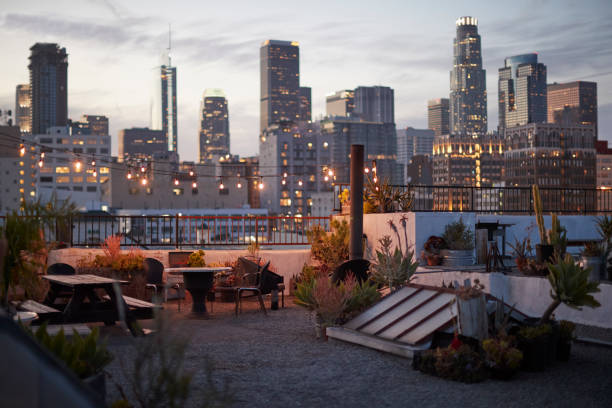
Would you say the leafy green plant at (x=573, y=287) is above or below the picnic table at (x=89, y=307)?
above

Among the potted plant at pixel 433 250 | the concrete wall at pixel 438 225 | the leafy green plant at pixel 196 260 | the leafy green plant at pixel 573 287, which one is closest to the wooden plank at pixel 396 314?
the leafy green plant at pixel 573 287

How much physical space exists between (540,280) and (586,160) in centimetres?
14260

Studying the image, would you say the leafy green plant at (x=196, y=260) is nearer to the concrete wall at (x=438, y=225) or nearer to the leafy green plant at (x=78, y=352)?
the concrete wall at (x=438, y=225)

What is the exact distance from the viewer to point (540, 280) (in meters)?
9.80

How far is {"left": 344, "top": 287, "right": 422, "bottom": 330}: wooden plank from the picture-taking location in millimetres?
8430

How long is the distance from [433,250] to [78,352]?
8.57 meters

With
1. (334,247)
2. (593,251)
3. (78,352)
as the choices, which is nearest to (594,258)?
(593,251)

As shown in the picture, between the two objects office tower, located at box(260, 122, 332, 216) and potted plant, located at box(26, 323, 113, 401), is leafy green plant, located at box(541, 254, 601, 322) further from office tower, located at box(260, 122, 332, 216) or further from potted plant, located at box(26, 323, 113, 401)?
office tower, located at box(260, 122, 332, 216)

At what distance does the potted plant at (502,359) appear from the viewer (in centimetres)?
632

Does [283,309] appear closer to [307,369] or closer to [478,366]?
[307,369]

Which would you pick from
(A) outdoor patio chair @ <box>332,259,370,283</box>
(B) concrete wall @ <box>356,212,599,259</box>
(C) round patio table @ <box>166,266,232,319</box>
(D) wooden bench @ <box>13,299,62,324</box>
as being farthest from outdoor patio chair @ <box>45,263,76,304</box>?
(B) concrete wall @ <box>356,212,599,259</box>

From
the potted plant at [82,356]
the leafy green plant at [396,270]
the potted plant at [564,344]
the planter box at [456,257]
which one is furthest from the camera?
the planter box at [456,257]

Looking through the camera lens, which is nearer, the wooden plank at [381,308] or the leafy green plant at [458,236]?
the wooden plank at [381,308]

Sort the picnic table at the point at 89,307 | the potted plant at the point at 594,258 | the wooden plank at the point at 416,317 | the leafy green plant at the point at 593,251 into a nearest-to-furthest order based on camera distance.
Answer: the wooden plank at the point at 416,317 → the picnic table at the point at 89,307 → the potted plant at the point at 594,258 → the leafy green plant at the point at 593,251
